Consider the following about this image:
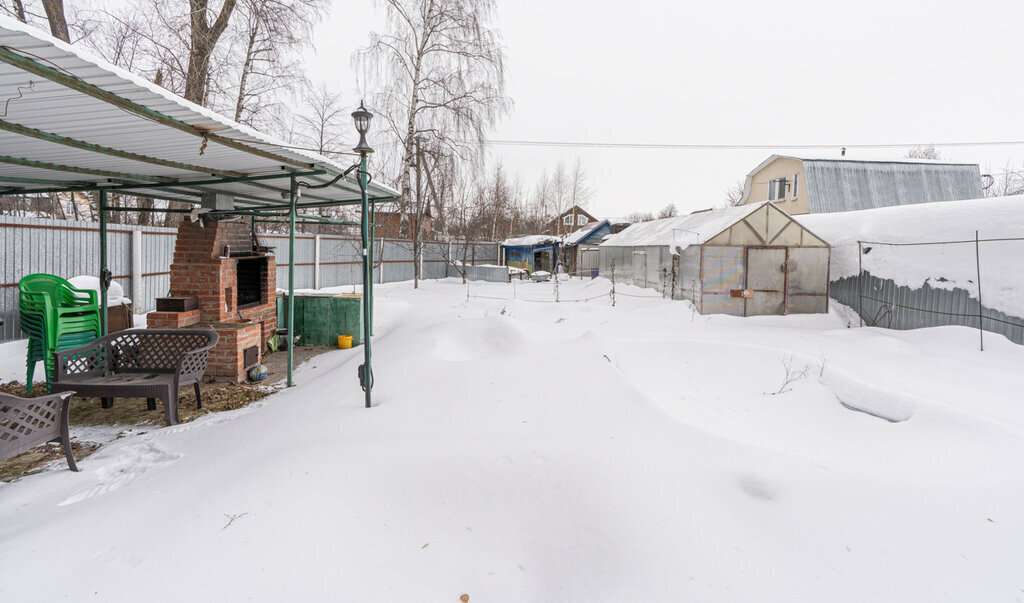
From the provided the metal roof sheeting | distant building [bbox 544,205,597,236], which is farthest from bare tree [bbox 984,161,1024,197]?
distant building [bbox 544,205,597,236]

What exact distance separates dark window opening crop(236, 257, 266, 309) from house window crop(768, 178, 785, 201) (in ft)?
63.6

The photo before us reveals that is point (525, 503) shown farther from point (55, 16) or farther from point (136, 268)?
point (55, 16)

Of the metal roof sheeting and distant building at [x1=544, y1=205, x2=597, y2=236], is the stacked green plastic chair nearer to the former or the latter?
the metal roof sheeting

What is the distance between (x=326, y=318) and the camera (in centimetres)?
816

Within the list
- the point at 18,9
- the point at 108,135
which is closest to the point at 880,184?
the point at 108,135

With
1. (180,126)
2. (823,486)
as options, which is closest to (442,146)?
(180,126)

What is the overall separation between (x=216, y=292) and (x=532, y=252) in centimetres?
2187

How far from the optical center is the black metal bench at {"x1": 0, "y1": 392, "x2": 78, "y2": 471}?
2721 mm

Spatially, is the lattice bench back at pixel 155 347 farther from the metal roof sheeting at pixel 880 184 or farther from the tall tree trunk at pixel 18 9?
the metal roof sheeting at pixel 880 184

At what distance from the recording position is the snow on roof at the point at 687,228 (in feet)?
36.0

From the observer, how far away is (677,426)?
3.70 metres

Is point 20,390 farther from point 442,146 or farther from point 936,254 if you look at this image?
point 936,254

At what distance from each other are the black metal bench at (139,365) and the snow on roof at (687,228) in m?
10.2

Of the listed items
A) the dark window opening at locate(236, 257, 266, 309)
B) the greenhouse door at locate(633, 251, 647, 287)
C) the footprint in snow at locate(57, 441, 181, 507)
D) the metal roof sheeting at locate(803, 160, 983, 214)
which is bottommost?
the footprint in snow at locate(57, 441, 181, 507)
